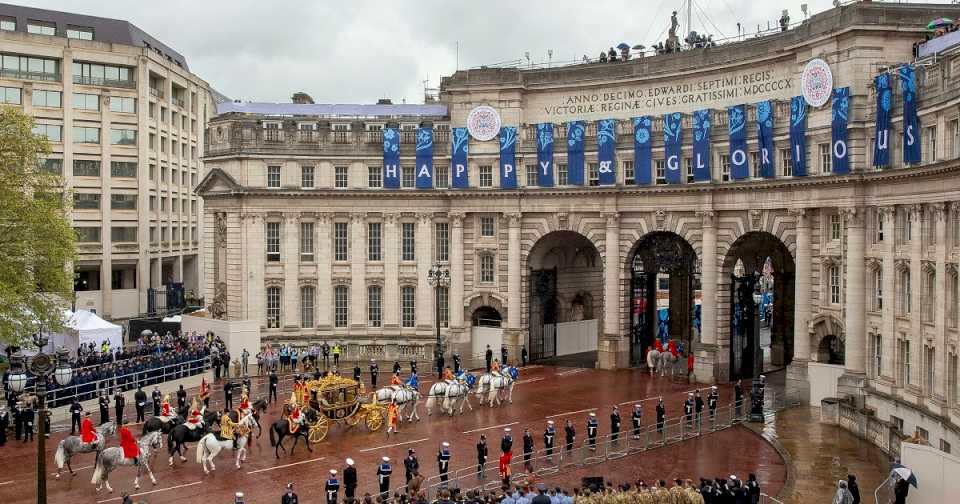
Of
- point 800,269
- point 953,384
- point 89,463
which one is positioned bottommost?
point 89,463

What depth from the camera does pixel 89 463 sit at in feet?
113

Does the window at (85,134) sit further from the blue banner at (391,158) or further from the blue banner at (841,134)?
the blue banner at (841,134)

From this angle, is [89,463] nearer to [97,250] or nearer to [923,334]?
[923,334]

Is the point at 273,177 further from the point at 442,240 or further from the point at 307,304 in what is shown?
the point at 442,240

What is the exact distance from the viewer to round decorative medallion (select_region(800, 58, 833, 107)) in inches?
1778

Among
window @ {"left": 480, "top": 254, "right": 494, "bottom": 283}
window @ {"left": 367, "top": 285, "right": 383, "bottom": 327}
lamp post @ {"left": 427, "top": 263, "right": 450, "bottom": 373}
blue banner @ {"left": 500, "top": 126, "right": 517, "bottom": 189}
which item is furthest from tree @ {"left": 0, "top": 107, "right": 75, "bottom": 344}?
blue banner @ {"left": 500, "top": 126, "right": 517, "bottom": 189}

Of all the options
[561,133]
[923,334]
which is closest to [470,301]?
[561,133]

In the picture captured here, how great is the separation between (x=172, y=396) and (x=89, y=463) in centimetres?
1306

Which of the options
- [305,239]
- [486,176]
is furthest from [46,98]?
[486,176]

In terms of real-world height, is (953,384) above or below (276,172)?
below

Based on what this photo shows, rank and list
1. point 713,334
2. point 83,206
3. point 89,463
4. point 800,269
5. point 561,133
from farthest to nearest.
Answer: point 83,206, point 561,133, point 713,334, point 800,269, point 89,463

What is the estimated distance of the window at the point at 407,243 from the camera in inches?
2406

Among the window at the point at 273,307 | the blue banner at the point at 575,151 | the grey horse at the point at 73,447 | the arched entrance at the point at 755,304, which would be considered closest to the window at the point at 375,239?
the window at the point at 273,307

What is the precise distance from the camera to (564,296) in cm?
6356
